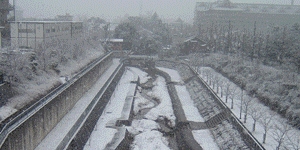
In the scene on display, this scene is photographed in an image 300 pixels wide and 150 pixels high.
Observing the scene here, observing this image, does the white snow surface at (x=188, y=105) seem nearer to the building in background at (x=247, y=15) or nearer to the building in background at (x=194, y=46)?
the building in background at (x=194, y=46)

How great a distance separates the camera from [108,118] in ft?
47.8

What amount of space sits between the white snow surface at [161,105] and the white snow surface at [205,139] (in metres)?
1.62

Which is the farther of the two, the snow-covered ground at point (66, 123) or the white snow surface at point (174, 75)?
the white snow surface at point (174, 75)

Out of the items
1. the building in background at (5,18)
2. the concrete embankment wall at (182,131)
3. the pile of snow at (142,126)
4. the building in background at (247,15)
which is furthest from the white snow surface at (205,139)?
the building in background at (247,15)

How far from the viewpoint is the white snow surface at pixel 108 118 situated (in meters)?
11.5

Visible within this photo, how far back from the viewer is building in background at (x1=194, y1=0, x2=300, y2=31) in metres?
51.0

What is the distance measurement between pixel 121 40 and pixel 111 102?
63.9 ft

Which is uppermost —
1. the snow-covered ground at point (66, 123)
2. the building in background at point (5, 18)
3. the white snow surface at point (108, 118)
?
the building in background at point (5, 18)

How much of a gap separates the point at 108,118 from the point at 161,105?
3915mm

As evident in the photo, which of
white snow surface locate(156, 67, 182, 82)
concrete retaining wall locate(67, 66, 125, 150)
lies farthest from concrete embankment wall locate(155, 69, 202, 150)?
white snow surface locate(156, 67, 182, 82)

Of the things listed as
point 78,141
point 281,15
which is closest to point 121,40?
point 78,141

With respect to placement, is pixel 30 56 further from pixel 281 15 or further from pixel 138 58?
pixel 281 15

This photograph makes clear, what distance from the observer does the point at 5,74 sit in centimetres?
1173

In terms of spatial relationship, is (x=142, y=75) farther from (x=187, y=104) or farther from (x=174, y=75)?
(x=187, y=104)
